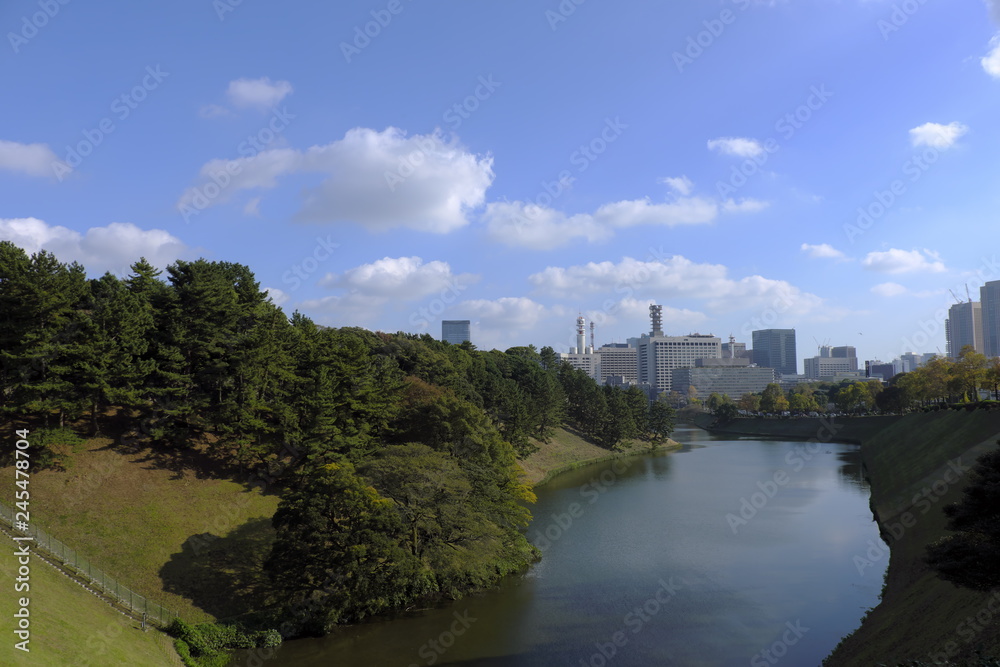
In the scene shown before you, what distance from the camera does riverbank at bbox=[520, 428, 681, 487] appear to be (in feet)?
195

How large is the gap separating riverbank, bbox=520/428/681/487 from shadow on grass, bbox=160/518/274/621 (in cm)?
3122

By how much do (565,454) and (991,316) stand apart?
154 m

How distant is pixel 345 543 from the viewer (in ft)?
72.0

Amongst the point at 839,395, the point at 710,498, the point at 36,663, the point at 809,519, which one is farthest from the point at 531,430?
the point at 839,395

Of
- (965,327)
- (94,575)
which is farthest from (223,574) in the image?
(965,327)

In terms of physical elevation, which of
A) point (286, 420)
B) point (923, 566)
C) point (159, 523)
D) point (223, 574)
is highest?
point (286, 420)

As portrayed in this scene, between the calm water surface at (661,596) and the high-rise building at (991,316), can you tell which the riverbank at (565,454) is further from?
the high-rise building at (991,316)

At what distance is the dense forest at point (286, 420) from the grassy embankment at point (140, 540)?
1.60m

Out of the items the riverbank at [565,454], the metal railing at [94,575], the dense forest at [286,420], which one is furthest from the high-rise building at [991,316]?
the metal railing at [94,575]

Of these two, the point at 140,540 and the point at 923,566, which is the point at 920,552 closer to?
the point at 923,566

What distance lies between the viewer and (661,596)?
2473 centimetres

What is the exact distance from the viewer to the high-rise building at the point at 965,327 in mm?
167750

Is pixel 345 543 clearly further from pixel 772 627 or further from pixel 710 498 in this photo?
pixel 710 498

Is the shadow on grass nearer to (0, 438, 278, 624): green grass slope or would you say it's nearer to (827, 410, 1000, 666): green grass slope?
(0, 438, 278, 624): green grass slope
